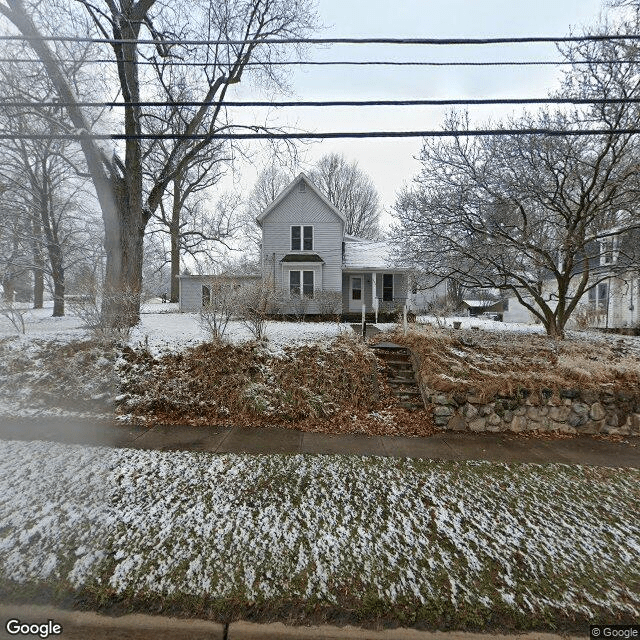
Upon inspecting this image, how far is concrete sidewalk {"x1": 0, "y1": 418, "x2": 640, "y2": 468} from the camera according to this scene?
4238 mm

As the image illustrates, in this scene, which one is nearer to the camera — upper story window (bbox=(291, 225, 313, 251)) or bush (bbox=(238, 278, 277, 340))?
bush (bbox=(238, 278, 277, 340))

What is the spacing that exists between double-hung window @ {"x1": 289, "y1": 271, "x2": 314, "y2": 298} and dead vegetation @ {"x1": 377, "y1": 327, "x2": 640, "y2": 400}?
970 cm

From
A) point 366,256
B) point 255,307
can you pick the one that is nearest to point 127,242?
point 255,307

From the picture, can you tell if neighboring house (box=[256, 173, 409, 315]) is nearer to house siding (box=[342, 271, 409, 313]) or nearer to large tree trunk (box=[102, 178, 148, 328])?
house siding (box=[342, 271, 409, 313])

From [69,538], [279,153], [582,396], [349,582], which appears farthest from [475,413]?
[279,153]

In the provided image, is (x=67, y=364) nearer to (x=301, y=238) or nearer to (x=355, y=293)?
(x=301, y=238)

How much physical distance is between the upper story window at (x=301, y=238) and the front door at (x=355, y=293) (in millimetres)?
3403

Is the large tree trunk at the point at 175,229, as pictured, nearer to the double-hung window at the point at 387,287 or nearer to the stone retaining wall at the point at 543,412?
the double-hung window at the point at 387,287

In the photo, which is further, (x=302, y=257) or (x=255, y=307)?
(x=302, y=257)

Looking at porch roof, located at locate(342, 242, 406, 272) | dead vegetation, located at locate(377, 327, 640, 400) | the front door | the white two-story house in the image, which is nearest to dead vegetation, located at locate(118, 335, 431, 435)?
dead vegetation, located at locate(377, 327, 640, 400)

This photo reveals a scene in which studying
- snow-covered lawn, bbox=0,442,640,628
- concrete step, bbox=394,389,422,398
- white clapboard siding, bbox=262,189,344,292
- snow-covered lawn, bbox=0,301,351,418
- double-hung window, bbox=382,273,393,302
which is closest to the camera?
snow-covered lawn, bbox=0,442,640,628

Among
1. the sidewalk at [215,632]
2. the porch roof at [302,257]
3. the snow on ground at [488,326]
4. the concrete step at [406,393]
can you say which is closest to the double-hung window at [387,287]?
the porch roof at [302,257]

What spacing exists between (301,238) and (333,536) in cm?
1654

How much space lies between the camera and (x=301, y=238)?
18.0 meters
